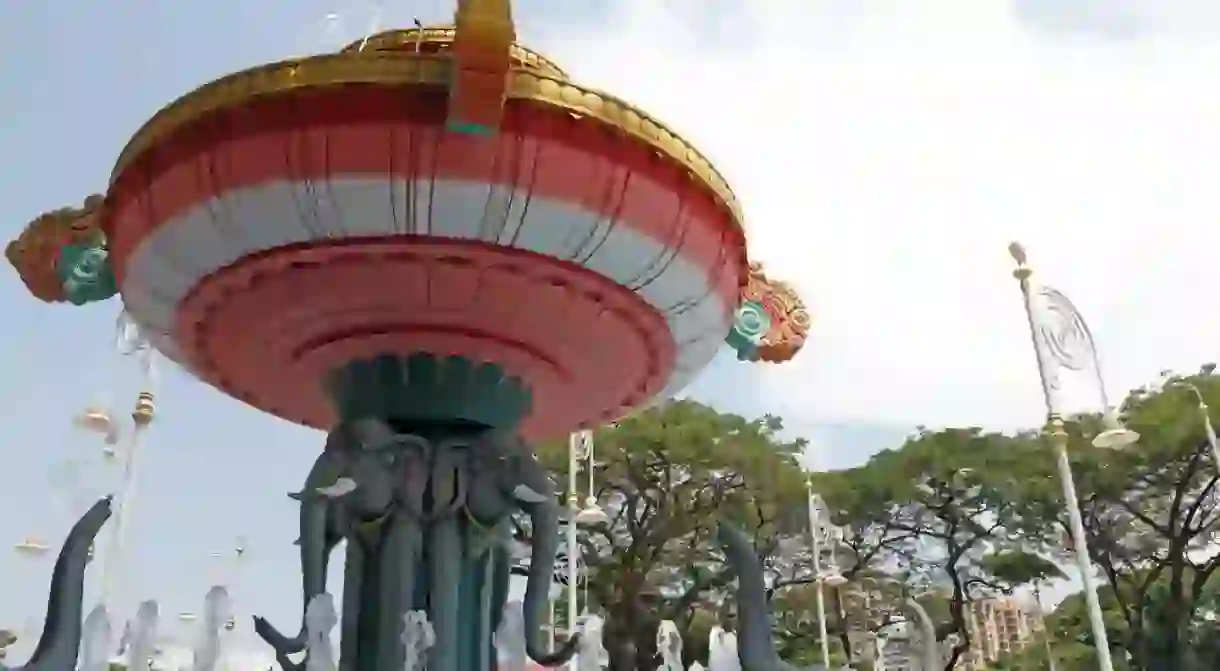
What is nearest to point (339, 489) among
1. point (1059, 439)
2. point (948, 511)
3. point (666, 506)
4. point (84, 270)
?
point (84, 270)

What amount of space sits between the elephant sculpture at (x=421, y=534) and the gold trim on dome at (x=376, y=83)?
5.97 ft

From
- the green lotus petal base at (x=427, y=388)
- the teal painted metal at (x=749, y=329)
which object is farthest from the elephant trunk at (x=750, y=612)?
the teal painted metal at (x=749, y=329)

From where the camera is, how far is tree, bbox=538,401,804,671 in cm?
2383

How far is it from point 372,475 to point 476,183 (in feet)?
5.84

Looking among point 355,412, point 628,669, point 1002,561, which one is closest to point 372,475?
point 355,412

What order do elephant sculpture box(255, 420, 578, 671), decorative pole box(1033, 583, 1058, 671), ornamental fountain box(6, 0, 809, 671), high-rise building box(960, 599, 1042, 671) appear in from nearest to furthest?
1. ornamental fountain box(6, 0, 809, 671)
2. elephant sculpture box(255, 420, 578, 671)
3. decorative pole box(1033, 583, 1058, 671)
4. high-rise building box(960, 599, 1042, 671)

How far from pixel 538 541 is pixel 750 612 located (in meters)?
1.56

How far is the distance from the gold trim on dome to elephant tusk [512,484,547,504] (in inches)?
77.5

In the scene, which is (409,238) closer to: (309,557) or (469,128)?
(469,128)

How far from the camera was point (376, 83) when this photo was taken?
4.63 m

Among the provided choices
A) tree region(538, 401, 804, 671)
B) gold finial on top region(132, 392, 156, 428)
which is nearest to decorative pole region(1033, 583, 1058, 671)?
tree region(538, 401, 804, 671)

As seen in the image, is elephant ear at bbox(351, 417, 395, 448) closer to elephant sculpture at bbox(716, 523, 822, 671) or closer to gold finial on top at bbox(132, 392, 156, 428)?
elephant sculpture at bbox(716, 523, 822, 671)

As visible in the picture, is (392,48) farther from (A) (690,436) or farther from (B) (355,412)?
(A) (690,436)

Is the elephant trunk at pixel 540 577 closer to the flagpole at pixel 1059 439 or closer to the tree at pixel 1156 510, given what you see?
the flagpole at pixel 1059 439
